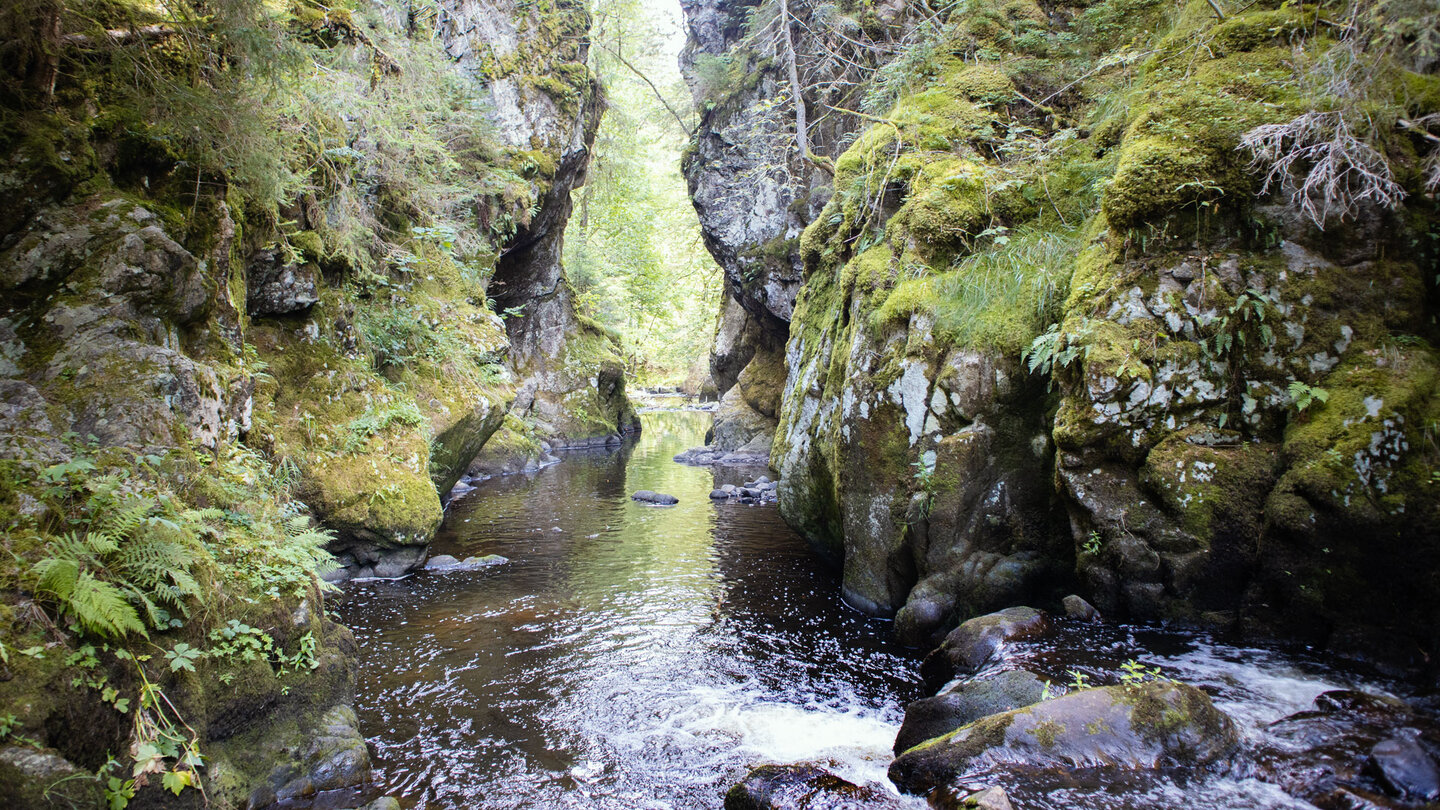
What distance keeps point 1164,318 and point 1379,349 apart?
137 cm

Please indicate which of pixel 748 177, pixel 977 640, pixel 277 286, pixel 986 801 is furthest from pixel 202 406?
pixel 748 177

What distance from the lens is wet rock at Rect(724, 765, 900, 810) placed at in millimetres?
3920

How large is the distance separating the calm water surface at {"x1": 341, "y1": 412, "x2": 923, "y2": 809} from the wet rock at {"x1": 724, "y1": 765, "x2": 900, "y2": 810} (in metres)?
0.43

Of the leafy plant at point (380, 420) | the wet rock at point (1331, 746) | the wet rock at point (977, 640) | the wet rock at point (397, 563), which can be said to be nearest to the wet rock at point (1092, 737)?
the wet rock at point (1331, 746)

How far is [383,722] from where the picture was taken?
5.49m

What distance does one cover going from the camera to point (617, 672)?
6574mm

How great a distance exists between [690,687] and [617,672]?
2.71ft

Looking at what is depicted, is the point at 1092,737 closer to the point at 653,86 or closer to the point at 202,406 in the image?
the point at 202,406

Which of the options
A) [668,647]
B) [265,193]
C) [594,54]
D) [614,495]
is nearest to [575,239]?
[594,54]

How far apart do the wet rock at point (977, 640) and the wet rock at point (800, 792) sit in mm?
1930

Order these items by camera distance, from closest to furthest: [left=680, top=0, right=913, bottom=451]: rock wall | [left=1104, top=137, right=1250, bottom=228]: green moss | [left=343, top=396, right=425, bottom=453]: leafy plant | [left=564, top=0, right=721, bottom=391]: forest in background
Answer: [left=1104, top=137, right=1250, bottom=228]: green moss, [left=343, top=396, right=425, bottom=453]: leafy plant, [left=680, top=0, right=913, bottom=451]: rock wall, [left=564, top=0, right=721, bottom=391]: forest in background

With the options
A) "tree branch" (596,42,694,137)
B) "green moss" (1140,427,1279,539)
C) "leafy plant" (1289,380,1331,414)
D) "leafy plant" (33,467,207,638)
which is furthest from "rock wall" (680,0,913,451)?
"leafy plant" (33,467,207,638)

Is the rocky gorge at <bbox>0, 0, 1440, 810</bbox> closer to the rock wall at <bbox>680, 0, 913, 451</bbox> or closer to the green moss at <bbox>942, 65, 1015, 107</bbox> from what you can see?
the green moss at <bbox>942, 65, 1015, 107</bbox>

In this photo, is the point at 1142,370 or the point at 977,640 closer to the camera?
the point at 1142,370
